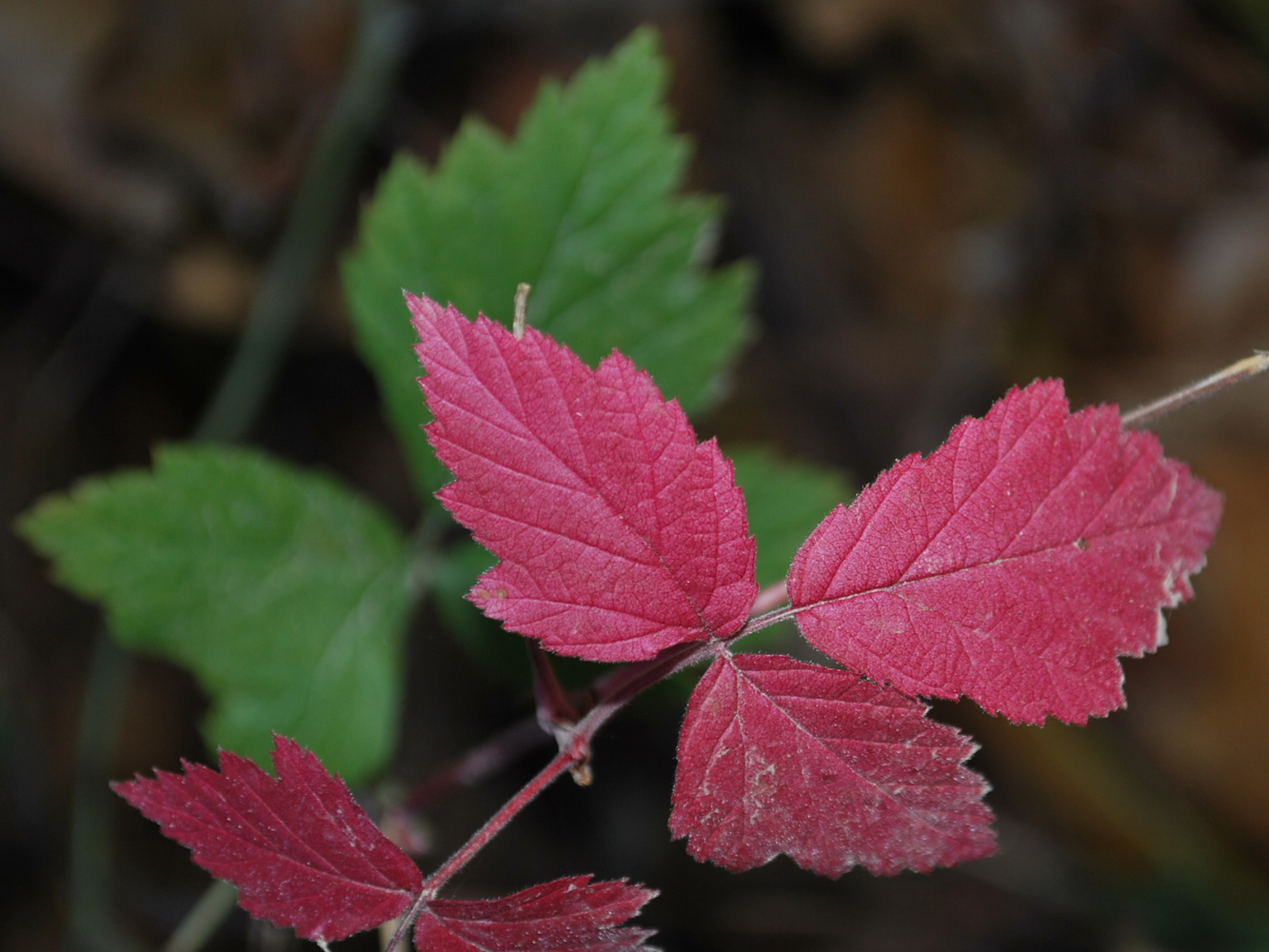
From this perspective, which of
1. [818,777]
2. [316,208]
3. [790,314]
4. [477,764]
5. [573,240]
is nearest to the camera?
[818,777]

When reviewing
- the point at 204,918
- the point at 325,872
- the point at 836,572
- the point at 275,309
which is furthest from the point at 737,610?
the point at 275,309

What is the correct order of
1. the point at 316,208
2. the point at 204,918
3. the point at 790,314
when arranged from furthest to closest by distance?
1. the point at 790,314
2. the point at 316,208
3. the point at 204,918

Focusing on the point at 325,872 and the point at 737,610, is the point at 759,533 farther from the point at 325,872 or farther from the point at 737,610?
the point at 325,872

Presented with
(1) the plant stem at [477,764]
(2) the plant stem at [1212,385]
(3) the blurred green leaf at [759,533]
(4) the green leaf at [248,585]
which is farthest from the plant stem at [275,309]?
(2) the plant stem at [1212,385]

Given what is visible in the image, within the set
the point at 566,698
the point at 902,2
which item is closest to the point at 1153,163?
the point at 902,2

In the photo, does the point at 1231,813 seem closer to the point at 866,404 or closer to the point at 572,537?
the point at 866,404

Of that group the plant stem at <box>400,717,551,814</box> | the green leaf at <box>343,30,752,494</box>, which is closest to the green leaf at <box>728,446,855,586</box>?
the green leaf at <box>343,30,752,494</box>

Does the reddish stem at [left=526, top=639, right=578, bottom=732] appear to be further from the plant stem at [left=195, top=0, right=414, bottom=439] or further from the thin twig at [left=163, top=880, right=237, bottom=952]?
the plant stem at [left=195, top=0, right=414, bottom=439]
